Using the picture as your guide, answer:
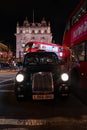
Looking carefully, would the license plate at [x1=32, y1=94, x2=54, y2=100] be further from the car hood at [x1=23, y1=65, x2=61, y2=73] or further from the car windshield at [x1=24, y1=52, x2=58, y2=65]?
the car windshield at [x1=24, y1=52, x2=58, y2=65]

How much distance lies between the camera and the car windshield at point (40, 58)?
14.0 meters

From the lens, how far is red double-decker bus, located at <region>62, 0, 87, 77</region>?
15.7 metres

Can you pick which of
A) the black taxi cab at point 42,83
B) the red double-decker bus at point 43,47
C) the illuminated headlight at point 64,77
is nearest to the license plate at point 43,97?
the black taxi cab at point 42,83

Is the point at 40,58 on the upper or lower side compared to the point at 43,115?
upper

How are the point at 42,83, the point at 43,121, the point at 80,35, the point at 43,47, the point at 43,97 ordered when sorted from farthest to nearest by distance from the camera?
the point at 43,47, the point at 80,35, the point at 42,83, the point at 43,97, the point at 43,121

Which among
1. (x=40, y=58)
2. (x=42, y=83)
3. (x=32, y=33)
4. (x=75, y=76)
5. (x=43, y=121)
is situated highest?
(x=32, y=33)

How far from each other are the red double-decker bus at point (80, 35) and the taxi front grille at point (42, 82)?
157 inches

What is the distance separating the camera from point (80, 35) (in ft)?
54.2

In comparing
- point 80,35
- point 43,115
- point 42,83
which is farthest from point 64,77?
point 80,35

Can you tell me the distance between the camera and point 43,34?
175250mm

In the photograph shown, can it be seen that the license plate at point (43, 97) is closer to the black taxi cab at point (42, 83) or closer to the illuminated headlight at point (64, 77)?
the black taxi cab at point (42, 83)

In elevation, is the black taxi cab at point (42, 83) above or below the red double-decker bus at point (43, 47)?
below

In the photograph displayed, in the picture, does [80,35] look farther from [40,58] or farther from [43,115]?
[43,115]

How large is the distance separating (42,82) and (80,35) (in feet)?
17.7
